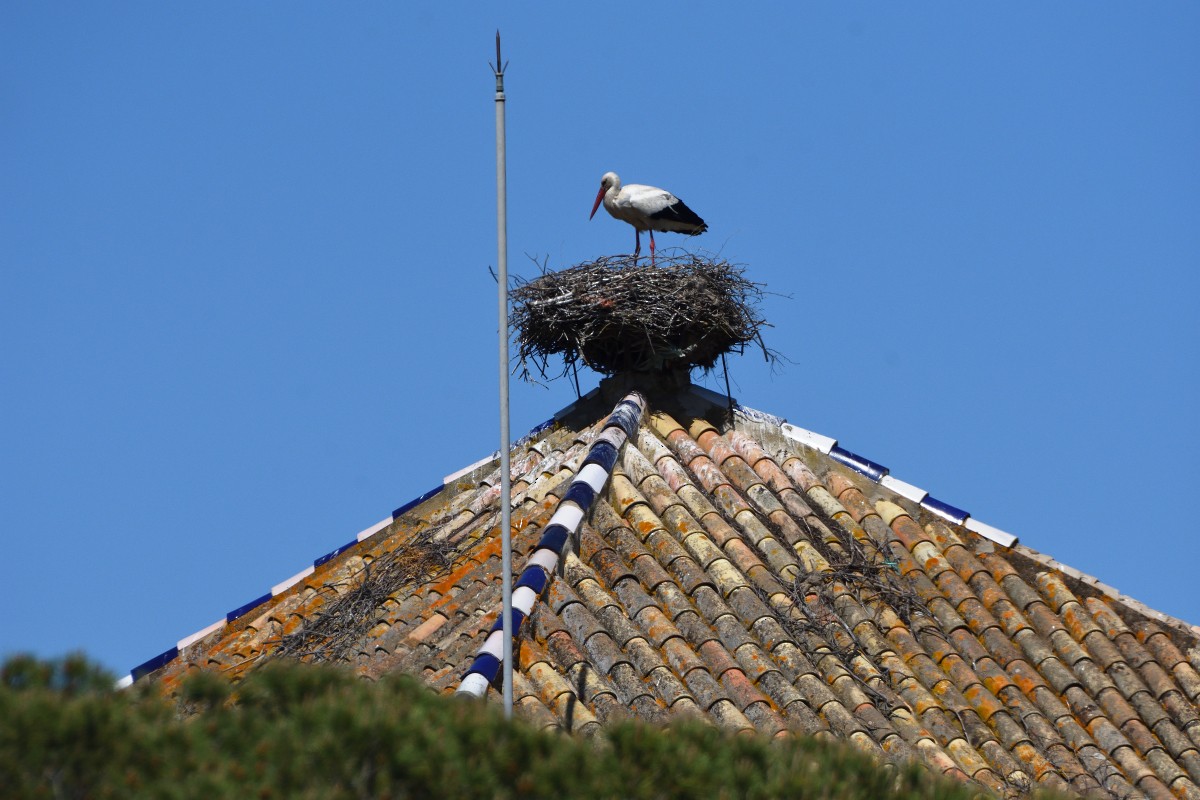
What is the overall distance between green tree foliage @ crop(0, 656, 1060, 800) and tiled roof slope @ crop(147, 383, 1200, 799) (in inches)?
112

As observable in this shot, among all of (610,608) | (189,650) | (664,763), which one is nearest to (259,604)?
(189,650)

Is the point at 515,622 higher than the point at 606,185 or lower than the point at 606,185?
lower

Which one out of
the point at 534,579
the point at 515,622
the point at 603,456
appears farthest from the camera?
the point at 603,456

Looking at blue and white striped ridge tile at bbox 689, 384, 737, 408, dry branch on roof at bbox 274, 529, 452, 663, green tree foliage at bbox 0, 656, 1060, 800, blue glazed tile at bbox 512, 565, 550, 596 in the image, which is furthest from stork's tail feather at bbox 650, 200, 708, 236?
green tree foliage at bbox 0, 656, 1060, 800

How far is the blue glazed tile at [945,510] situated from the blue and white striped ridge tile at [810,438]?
730 mm

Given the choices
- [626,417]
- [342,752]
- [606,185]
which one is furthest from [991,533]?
[342,752]

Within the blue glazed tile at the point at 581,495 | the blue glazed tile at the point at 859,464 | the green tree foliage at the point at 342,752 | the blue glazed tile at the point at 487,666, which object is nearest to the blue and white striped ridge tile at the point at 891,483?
the blue glazed tile at the point at 859,464

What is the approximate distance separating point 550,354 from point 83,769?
6993 millimetres

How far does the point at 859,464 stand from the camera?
433 inches

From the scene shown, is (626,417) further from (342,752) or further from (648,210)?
(342,752)

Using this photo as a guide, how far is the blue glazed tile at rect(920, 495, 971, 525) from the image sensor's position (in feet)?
35.0

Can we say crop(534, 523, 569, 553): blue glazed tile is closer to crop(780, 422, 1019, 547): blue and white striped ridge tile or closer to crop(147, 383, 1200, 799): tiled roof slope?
crop(147, 383, 1200, 799): tiled roof slope

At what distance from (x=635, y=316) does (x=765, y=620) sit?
102 inches

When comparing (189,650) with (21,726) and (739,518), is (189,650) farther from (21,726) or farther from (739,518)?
(21,726)
